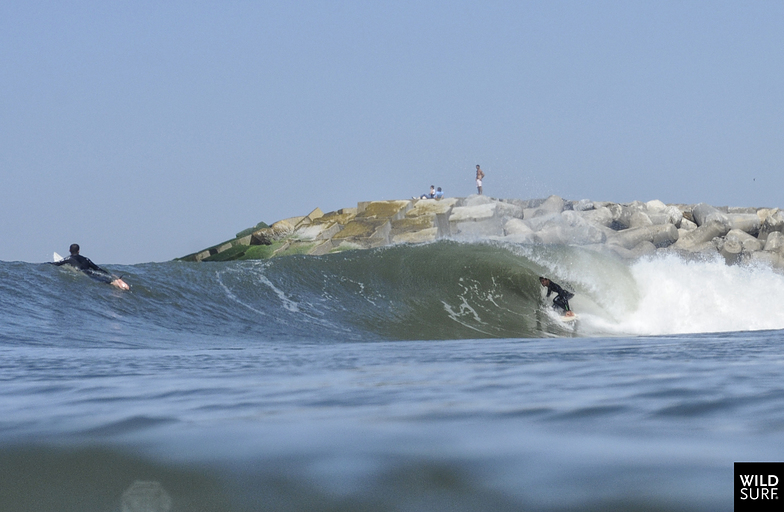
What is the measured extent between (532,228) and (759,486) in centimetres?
2859

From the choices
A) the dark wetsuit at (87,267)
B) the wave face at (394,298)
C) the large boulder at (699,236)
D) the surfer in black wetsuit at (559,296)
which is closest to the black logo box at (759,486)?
the wave face at (394,298)

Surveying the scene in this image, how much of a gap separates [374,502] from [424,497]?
8 centimetres

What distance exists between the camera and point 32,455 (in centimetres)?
163

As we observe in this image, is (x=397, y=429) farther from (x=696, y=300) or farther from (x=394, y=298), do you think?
(x=696, y=300)

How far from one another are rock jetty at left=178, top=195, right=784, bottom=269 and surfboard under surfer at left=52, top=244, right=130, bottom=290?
14870 millimetres

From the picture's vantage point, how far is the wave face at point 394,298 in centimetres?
1237

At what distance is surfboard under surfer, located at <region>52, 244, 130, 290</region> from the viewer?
13.9 m

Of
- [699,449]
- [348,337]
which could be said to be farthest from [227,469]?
[348,337]

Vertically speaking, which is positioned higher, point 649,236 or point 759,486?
point 649,236

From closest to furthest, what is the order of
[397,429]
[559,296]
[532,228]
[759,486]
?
[759,486] < [397,429] < [559,296] < [532,228]

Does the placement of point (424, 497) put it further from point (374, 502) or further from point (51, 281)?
point (51, 281)

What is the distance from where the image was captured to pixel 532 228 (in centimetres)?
2942

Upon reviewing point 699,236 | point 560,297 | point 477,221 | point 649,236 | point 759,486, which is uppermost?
point 477,221

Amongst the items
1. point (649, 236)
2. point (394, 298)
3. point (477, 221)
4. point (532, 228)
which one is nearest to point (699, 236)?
point (649, 236)
